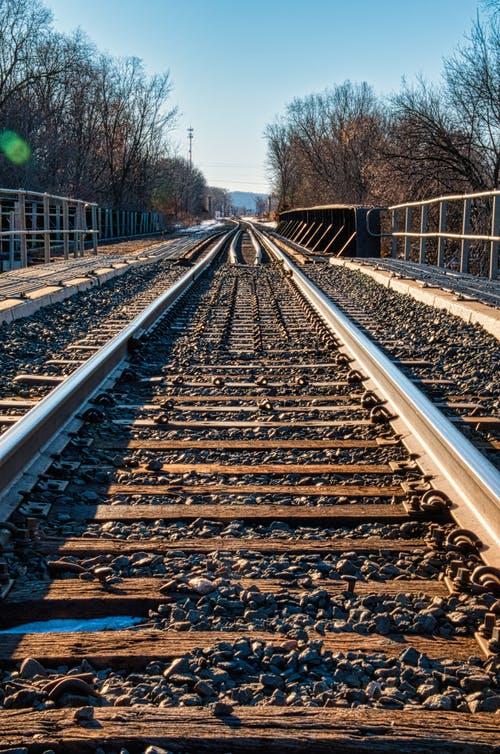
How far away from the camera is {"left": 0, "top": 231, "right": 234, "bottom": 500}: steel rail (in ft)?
11.8

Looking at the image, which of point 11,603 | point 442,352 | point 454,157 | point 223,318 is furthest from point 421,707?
point 454,157

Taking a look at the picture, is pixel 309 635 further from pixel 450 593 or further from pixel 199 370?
pixel 199 370

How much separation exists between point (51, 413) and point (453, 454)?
78.4 inches

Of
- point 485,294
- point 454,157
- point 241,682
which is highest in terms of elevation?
point 454,157

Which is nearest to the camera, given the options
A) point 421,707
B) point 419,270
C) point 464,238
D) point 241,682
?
point 421,707

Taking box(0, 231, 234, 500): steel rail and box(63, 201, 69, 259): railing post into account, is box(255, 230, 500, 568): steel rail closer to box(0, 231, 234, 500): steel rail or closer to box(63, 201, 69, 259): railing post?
box(0, 231, 234, 500): steel rail

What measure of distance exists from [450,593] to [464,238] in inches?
405

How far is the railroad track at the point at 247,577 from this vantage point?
6.39 ft

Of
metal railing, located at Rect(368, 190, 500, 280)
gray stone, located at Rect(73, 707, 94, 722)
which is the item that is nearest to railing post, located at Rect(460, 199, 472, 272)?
metal railing, located at Rect(368, 190, 500, 280)

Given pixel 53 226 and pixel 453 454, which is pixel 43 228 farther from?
pixel 453 454

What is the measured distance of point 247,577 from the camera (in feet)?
9.12

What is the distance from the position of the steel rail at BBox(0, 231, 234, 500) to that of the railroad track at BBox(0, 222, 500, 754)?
0.02 m

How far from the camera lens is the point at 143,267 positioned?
58.1 feet

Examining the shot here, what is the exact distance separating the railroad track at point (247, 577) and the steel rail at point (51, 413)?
0.02 metres
